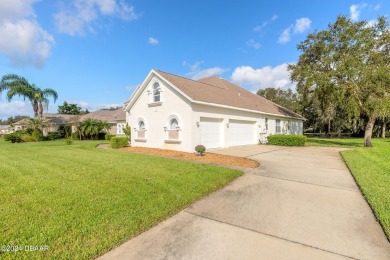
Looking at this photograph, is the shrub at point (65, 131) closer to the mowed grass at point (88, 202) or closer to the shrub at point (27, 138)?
the shrub at point (27, 138)

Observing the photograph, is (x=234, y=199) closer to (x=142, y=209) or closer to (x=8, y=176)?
(x=142, y=209)

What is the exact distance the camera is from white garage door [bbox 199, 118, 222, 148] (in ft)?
46.2

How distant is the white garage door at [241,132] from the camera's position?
16.6 m

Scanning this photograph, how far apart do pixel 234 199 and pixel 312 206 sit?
1728 mm

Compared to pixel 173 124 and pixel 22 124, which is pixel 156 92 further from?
pixel 22 124

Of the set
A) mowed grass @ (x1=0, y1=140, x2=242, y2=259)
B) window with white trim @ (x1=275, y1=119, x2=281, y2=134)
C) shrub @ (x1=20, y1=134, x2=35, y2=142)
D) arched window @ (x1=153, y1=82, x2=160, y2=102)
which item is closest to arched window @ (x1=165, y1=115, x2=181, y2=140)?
arched window @ (x1=153, y1=82, x2=160, y2=102)

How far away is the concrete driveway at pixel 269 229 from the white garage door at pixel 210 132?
8377 mm

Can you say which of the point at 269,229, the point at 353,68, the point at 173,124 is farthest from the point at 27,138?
the point at 353,68

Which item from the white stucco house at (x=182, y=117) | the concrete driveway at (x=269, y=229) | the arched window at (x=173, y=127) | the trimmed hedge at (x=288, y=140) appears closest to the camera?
the concrete driveway at (x=269, y=229)

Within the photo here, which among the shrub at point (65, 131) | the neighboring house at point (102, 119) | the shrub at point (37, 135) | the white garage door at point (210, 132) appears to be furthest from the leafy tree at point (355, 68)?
the shrub at point (65, 131)

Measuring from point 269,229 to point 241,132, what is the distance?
1446 cm

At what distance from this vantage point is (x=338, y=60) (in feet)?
53.5

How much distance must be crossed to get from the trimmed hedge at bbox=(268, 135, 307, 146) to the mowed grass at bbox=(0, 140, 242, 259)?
1247cm

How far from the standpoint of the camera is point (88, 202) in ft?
14.9
